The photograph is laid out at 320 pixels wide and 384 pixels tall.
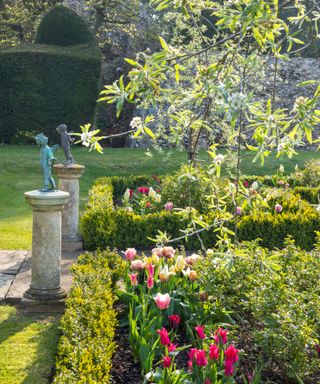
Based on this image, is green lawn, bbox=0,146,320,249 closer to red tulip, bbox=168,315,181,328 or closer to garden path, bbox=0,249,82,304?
garden path, bbox=0,249,82,304

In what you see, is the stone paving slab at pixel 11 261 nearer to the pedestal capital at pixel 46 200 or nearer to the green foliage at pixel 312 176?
the pedestal capital at pixel 46 200

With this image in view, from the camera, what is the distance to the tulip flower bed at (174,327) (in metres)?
3.63

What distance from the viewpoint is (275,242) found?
8844mm

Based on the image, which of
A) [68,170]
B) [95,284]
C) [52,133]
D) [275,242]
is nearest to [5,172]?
[52,133]

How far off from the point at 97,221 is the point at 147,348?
4578mm

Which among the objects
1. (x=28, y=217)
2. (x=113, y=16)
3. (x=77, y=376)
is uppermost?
(x=113, y=16)

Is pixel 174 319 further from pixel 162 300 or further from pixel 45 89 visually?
pixel 45 89

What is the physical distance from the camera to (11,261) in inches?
299

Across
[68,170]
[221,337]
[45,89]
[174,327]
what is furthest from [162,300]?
[45,89]

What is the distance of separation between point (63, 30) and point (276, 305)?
653 inches

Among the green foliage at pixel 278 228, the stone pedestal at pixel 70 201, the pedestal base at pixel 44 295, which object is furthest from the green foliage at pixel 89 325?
the green foliage at pixel 278 228

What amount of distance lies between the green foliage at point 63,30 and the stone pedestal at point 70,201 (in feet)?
37.7

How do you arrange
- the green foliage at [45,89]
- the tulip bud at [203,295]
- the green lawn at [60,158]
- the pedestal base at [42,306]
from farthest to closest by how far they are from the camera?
the green foliage at [45,89], the green lawn at [60,158], the pedestal base at [42,306], the tulip bud at [203,295]

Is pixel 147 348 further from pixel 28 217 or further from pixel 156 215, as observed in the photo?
pixel 28 217
